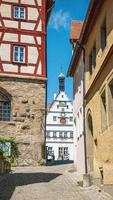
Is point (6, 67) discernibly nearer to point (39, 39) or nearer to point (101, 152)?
point (39, 39)

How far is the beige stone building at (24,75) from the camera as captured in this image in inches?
1209

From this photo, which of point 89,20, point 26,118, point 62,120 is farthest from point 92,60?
point 62,120

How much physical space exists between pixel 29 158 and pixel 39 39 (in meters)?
8.79

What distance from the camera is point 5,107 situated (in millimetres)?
31203

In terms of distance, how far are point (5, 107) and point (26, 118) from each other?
1.69 m

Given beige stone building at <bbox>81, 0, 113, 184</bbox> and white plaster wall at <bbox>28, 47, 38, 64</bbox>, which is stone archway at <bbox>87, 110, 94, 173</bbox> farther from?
white plaster wall at <bbox>28, 47, 38, 64</bbox>

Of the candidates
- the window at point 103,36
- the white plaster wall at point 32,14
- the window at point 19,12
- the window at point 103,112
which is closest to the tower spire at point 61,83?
the white plaster wall at point 32,14

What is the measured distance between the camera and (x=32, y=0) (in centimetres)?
3359

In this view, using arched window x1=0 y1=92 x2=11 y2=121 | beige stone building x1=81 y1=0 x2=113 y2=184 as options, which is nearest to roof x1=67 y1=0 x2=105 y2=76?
beige stone building x1=81 y1=0 x2=113 y2=184

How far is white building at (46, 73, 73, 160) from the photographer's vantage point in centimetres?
7244

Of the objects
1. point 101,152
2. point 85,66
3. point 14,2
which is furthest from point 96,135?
point 14,2

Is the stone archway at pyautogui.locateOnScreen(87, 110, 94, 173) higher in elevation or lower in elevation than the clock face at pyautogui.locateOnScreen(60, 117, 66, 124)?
lower

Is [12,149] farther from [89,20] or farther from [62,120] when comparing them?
[62,120]

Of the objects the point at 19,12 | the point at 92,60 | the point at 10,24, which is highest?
the point at 19,12
